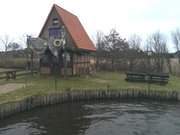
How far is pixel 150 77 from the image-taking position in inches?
931

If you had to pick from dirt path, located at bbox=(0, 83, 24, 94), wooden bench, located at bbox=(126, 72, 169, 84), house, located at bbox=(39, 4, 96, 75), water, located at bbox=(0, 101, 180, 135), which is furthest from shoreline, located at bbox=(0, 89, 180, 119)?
house, located at bbox=(39, 4, 96, 75)

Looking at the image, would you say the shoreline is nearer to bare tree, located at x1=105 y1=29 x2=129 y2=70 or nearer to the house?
the house

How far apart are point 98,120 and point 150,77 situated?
11214 mm

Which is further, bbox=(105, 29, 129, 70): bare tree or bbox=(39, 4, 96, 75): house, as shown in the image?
bbox=(105, 29, 129, 70): bare tree

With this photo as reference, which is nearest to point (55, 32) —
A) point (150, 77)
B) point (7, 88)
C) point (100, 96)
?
point (7, 88)

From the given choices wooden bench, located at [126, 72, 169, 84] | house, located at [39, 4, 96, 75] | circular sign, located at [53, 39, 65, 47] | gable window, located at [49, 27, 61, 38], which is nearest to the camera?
wooden bench, located at [126, 72, 169, 84]

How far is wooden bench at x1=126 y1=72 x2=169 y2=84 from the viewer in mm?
23172

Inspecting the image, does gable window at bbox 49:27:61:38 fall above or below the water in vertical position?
above

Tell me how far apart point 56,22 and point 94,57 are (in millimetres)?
11092

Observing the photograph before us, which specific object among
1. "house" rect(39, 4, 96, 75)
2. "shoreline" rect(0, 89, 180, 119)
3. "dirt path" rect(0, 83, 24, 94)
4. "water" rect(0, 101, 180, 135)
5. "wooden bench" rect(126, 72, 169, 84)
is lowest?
"water" rect(0, 101, 180, 135)

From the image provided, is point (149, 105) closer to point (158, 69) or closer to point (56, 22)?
point (56, 22)

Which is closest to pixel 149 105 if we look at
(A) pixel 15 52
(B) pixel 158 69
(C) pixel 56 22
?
(C) pixel 56 22

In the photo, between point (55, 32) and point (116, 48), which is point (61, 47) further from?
point (116, 48)

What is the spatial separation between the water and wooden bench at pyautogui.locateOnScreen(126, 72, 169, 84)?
5.17 metres
